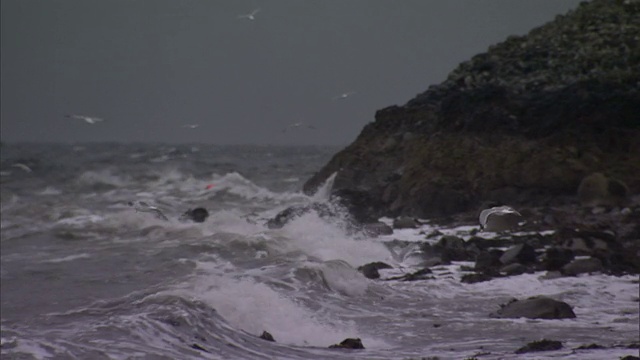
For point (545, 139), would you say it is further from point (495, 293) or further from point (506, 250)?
point (495, 293)

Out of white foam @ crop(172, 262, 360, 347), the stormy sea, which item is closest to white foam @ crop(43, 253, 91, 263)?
the stormy sea

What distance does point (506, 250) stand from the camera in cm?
1240

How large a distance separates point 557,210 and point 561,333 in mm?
6822

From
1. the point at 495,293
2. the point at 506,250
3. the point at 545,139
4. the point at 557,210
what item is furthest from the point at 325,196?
the point at 495,293

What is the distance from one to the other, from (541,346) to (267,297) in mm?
3340

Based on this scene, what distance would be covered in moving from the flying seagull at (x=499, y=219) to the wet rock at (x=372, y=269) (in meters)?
2.20

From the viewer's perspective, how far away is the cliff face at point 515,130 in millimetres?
16438

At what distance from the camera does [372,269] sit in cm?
1226

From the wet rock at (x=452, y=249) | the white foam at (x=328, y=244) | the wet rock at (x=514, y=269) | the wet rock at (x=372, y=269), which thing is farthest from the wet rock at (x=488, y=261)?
the white foam at (x=328, y=244)

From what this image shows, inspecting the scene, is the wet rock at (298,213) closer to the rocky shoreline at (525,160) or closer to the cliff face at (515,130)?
the rocky shoreline at (525,160)

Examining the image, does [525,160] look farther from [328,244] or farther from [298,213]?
[298,213]

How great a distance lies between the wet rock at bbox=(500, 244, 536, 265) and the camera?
470 inches

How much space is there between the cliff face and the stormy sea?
1622 millimetres

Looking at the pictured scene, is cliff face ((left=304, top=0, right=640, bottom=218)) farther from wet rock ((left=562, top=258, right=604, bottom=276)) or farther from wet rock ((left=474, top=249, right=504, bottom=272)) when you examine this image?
wet rock ((left=562, top=258, right=604, bottom=276))
